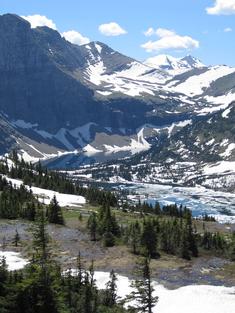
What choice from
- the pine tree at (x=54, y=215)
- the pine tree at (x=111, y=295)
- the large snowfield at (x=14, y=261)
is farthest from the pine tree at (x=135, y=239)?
the pine tree at (x=111, y=295)

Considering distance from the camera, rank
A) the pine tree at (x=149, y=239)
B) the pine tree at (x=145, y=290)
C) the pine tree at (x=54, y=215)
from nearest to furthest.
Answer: the pine tree at (x=145, y=290) < the pine tree at (x=149, y=239) < the pine tree at (x=54, y=215)

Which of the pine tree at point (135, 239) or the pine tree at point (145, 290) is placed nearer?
the pine tree at point (145, 290)

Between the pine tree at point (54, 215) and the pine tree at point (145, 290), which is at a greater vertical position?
the pine tree at point (54, 215)

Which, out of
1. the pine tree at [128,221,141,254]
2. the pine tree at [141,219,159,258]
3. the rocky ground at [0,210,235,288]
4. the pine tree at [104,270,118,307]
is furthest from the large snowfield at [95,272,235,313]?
the pine tree at [128,221,141,254]

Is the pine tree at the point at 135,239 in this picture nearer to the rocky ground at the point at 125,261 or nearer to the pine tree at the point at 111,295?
the rocky ground at the point at 125,261

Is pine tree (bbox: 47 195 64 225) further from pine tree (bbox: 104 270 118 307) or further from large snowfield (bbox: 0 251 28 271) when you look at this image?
pine tree (bbox: 104 270 118 307)

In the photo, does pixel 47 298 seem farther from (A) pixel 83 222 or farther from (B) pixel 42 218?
(A) pixel 83 222

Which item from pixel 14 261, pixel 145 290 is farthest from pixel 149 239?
pixel 145 290

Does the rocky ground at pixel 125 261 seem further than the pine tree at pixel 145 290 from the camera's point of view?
Yes

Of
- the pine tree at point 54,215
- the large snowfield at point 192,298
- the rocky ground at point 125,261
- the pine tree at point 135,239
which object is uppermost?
the pine tree at point 54,215

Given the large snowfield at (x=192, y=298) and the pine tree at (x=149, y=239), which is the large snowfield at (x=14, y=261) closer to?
the large snowfield at (x=192, y=298)

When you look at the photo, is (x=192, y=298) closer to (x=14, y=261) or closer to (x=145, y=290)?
(x=145, y=290)

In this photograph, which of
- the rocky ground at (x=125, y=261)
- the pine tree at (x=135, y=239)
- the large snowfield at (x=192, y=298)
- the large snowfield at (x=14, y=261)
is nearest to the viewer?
the large snowfield at (x=192, y=298)

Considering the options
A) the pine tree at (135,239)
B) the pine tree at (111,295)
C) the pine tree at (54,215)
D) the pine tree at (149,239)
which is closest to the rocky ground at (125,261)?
the pine tree at (135,239)
